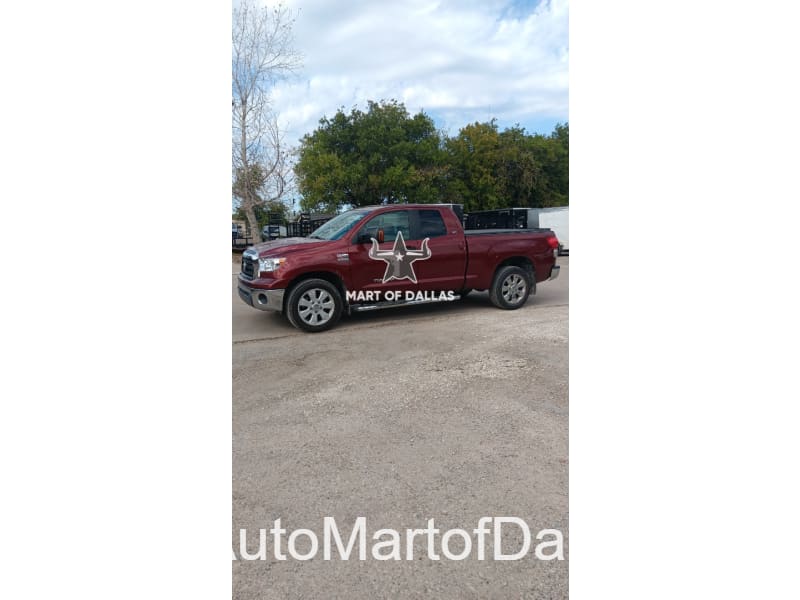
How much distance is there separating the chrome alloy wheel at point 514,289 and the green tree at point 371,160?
638 inches

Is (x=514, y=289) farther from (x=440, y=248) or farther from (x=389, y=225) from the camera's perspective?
(x=389, y=225)

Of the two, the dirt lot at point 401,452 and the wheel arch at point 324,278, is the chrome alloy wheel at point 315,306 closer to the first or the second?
the wheel arch at point 324,278

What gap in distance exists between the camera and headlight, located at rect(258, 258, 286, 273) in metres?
5.93

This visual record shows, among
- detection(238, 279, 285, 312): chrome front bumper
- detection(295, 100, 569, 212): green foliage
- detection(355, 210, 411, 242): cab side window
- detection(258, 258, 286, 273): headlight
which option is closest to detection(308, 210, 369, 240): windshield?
detection(355, 210, 411, 242): cab side window

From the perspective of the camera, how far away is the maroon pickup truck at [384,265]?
6.01 metres

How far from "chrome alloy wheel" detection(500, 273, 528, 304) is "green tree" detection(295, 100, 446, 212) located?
16.2 meters

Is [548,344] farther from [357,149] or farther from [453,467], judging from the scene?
[357,149]

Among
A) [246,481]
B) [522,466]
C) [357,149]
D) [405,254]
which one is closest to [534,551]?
[522,466]

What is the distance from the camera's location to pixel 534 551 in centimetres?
198

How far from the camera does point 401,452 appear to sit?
2.77m

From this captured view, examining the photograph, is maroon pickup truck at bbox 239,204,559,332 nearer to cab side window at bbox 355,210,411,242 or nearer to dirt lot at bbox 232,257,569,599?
cab side window at bbox 355,210,411,242

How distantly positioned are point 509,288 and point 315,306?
3.10 m

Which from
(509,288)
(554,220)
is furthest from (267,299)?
(554,220)

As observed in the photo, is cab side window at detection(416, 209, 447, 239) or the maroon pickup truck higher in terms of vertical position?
cab side window at detection(416, 209, 447, 239)
